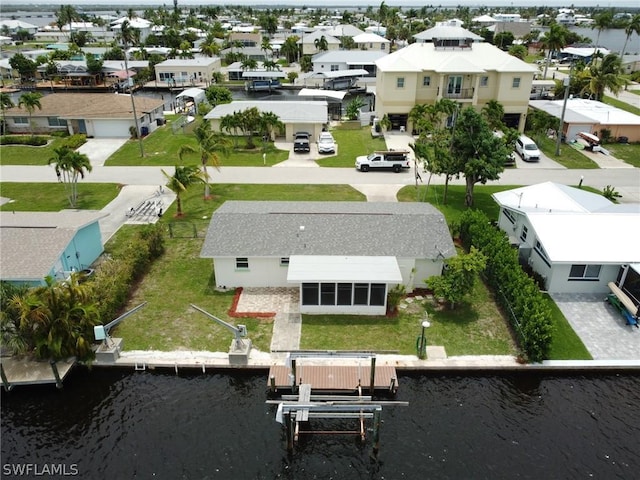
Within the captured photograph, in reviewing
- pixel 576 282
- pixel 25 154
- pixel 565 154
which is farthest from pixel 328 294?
pixel 25 154

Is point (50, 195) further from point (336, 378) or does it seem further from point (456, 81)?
point (456, 81)

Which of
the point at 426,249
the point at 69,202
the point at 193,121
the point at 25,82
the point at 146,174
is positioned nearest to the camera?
the point at 426,249

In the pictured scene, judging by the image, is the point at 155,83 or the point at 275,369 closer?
the point at 275,369

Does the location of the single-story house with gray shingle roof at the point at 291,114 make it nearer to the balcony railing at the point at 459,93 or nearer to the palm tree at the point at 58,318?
the balcony railing at the point at 459,93

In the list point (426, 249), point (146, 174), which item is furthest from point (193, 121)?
point (426, 249)

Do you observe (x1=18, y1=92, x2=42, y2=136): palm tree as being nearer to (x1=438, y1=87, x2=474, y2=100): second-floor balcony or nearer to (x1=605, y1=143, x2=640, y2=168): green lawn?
(x1=438, y1=87, x2=474, y2=100): second-floor balcony

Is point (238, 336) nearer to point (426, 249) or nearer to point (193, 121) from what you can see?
point (426, 249)

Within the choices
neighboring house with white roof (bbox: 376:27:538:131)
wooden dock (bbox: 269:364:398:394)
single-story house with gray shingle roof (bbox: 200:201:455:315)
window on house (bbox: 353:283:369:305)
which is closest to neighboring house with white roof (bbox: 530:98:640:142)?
neighboring house with white roof (bbox: 376:27:538:131)
